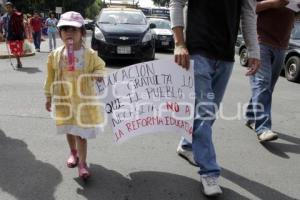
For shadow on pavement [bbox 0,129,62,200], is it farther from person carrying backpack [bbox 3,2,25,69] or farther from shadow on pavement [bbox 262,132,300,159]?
person carrying backpack [bbox 3,2,25,69]

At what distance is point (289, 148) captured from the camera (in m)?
4.90

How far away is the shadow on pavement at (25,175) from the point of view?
345 centimetres

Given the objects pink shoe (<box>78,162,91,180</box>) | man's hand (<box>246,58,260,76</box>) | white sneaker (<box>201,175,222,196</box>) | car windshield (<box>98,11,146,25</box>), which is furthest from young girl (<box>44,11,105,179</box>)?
car windshield (<box>98,11,146,25</box>)

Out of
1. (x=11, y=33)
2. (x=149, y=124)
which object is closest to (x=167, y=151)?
(x=149, y=124)

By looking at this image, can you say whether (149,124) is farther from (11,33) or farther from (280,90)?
(11,33)

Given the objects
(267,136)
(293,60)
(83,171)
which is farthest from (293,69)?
(83,171)

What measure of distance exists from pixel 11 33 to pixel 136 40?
3.30 m

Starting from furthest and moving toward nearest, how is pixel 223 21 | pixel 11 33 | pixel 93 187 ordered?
pixel 11 33 → pixel 93 187 → pixel 223 21

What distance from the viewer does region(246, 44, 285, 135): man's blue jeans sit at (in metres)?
4.96

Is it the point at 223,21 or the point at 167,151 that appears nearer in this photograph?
the point at 223,21

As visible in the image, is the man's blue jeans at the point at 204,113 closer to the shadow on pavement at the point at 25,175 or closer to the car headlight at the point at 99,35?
the shadow on pavement at the point at 25,175

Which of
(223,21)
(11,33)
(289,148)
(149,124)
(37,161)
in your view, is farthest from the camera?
(11,33)

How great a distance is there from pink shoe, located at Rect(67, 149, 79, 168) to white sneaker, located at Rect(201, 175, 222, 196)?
4.04ft

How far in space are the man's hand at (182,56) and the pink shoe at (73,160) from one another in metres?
1.37
